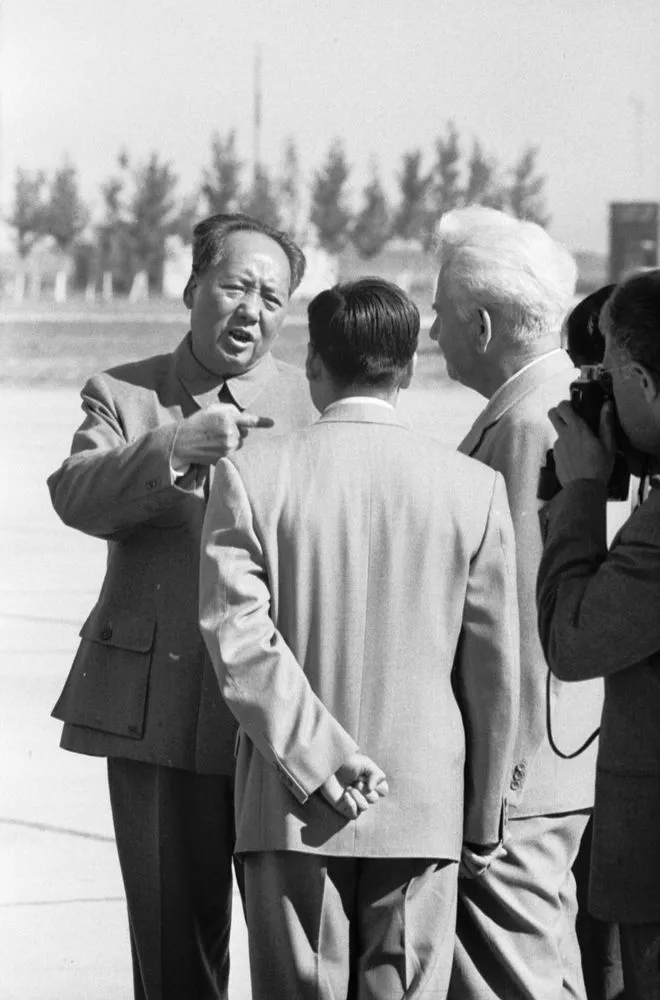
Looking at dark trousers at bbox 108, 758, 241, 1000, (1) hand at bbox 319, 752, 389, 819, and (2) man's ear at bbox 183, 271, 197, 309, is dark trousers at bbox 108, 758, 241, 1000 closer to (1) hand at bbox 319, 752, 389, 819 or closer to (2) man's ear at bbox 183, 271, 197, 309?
(1) hand at bbox 319, 752, 389, 819

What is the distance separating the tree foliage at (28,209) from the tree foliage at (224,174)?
5323 millimetres

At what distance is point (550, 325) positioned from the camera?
3465 millimetres

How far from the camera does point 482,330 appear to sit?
→ 3.44 metres

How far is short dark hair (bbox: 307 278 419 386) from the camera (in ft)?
9.55

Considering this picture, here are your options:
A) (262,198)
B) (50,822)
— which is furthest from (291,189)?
(50,822)

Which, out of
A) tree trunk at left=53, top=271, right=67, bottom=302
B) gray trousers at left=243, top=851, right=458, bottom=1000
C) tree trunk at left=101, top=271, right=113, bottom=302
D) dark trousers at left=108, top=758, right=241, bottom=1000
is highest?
gray trousers at left=243, top=851, right=458, bottom=1000

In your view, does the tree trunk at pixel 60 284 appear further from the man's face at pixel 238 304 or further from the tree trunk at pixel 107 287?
the man's face at pixel 238 304

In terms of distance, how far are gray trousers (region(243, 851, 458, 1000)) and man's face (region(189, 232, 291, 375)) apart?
1.16 meters

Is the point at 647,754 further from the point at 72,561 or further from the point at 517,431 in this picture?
the point at 72,561

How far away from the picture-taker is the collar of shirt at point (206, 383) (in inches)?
141

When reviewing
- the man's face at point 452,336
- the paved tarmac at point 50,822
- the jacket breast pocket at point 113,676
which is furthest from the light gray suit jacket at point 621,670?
the paved tarmac at point 50,822

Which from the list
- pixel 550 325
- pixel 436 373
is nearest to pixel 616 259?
pixel 436 373

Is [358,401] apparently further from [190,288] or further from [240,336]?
[190,288]

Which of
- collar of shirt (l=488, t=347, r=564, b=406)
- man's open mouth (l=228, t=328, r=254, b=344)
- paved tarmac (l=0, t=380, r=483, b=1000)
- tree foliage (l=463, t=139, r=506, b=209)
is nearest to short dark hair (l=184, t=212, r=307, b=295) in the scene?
man's open mouth (l=228, t=328, r=254, b=344)
